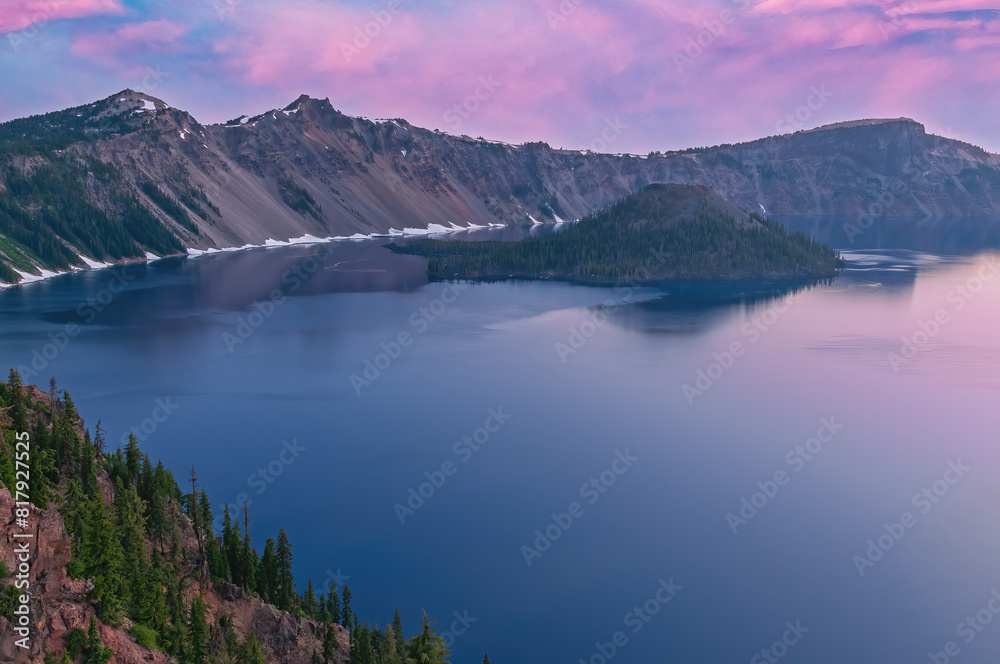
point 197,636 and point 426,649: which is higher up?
point 426,649

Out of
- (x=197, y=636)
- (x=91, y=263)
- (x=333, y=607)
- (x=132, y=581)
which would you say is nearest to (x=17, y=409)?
(x=132, y=581)

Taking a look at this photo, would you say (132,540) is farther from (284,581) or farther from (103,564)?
(284,581)

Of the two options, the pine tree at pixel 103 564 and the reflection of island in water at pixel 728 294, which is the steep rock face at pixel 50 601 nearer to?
the pine tree at pixel 103 564

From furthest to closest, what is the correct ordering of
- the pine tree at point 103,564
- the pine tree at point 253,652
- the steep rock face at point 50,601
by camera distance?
the pine tree at point 253,652, the pine tree at point 103,564, the steep rock face at point 50,601

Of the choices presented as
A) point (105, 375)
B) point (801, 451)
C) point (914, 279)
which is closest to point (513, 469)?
point (801, 451)

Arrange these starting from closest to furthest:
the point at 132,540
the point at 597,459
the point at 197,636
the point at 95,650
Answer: the point at 95,650 < the point at 197,636 < the point at 132,540 < the point at 597,459

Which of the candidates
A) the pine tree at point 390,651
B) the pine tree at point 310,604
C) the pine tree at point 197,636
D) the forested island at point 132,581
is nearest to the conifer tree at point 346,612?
the forested island at point 132,581

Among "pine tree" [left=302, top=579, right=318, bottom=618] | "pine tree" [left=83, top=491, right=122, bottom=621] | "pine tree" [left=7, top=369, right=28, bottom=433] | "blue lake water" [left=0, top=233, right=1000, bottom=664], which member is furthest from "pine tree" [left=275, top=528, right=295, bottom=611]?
"pine tree" [left=7, top=369, right=28, bottom=433]

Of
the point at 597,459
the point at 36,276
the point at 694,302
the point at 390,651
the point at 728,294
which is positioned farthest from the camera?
the point at 728,294
